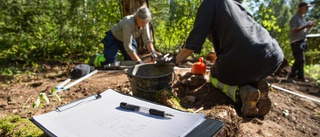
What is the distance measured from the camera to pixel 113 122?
47.6 inches

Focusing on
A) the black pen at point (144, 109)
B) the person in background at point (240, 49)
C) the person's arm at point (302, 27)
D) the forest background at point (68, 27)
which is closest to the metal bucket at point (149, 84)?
the person in background at point (240, 49)

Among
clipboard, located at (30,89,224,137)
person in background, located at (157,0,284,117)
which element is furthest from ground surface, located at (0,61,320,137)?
clipboard, located at (30,89,224,137)

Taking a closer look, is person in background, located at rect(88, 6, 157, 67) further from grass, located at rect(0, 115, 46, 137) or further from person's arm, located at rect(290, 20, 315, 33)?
person's arm, located at rect(290, 20, 315, 33)

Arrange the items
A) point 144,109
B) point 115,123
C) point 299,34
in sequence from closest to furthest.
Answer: point 115,123 < point 144,109 < point 299,34

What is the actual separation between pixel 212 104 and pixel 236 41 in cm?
78

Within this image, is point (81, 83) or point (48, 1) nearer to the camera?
point (81, 83)

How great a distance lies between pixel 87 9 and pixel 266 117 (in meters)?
5.82

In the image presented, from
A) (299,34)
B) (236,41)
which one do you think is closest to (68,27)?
(236,41)

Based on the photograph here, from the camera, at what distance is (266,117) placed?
232cm

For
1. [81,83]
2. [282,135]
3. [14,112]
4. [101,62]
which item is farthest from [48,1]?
[282,135]

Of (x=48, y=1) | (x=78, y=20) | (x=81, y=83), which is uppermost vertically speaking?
(x=48, y=1)

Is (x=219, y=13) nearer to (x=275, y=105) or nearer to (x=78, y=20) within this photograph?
(x=275, y=105)

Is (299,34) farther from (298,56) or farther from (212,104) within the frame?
(212,104)

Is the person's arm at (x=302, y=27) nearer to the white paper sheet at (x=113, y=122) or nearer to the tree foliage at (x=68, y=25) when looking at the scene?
the tree foliage at (x=68, y=25)
